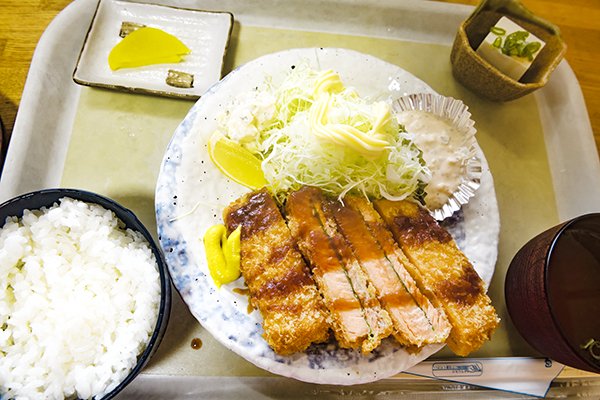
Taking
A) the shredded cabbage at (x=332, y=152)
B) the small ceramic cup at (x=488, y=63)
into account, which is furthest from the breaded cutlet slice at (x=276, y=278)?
the small ceramic cup at (x=488, y=63)

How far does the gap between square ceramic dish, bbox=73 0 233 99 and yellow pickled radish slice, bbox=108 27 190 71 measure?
0.04 meters

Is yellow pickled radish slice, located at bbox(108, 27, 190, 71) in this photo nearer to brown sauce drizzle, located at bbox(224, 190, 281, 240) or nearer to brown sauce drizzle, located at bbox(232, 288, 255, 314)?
brown sauce drizzle, located at bbox(224, 190, 281, 240)

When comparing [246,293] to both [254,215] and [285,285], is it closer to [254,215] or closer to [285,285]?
[285,285]

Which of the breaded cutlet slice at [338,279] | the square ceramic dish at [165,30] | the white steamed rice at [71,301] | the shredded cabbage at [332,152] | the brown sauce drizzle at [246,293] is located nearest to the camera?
the white steamed rice at [71,301]

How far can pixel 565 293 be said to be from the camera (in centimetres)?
215

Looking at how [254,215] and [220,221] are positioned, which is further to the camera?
[220,221]

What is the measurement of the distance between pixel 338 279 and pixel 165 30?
77.5 inches

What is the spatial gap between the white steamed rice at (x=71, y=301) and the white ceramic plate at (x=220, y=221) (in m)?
0.21

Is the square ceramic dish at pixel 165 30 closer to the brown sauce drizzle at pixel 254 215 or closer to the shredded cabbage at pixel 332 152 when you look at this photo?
the shredded cabbage at pixel 332 152

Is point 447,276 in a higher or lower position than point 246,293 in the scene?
higher

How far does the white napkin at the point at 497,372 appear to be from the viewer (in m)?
2.29

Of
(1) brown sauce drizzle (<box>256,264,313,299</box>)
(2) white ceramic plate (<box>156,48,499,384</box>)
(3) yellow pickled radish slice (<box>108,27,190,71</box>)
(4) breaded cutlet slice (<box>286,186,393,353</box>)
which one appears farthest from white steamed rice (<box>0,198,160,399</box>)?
(3) yellow pickled radish slice (<box>108,27,190,71</box>)

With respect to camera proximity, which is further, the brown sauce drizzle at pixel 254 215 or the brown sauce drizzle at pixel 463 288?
the brown sauce drizzle at pixel 254 215

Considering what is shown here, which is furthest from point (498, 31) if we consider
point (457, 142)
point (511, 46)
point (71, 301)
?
point (71, 301)
